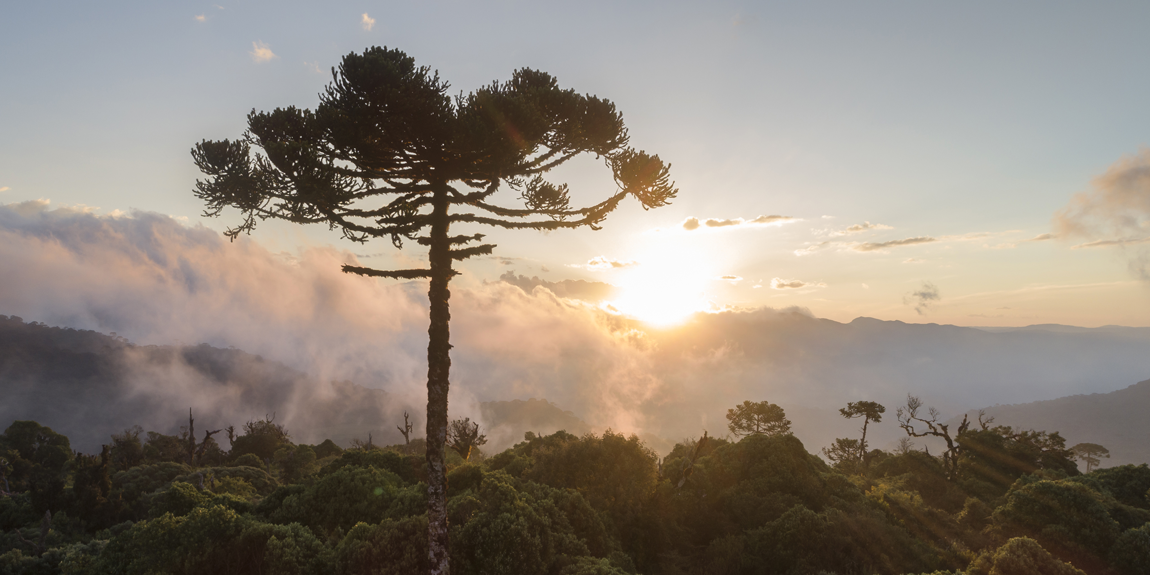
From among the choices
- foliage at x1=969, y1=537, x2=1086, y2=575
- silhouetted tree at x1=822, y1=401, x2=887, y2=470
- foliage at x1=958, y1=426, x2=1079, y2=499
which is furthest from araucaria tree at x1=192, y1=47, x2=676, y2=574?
silhouetted tree at x1=822, y1=401, x2=887, y2=470

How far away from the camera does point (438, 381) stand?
35.6 ft

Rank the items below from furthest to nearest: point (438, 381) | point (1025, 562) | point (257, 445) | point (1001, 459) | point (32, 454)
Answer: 1. point (257, 445)
2. point (32, 454)
3. point (1001, 459)
4. point (1025, 562)
5. point (438, 381)

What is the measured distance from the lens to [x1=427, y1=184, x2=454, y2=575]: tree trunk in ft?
34.4

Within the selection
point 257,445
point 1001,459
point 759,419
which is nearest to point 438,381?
point 1001,459

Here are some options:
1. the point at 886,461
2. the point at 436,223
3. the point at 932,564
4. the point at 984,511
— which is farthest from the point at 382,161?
the point at 886,461

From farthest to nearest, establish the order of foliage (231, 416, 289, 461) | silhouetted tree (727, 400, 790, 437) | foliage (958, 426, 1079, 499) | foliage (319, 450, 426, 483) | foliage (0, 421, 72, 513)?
foliage (231, 416, 289, 461) < silhouetted tree (727, 400, 790, 437) < foliage (0, 421, 72, 513) < foliage (958, 426, 1079, 499) < foliage (319, 450, 426, 483)

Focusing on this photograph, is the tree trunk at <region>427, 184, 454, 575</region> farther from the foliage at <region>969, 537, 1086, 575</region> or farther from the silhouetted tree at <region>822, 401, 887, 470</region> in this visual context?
the silhouetted tree at <region>822, 401, 887, 470</region>

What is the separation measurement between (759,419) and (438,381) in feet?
166

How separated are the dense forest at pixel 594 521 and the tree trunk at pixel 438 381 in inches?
92.3

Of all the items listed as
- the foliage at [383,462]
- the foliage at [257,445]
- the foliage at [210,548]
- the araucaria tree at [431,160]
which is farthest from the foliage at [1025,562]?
the foliage at [257,445]

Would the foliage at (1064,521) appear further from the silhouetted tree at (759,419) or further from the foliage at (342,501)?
the silhouetted tree at (759,419)

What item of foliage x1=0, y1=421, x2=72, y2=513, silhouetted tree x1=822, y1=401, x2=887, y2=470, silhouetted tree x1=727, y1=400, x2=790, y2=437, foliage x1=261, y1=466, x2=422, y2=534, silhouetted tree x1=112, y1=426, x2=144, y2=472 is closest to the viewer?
foliage x1=261, y1=466, x2=422, y2=534

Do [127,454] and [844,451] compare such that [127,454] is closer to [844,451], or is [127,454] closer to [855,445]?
[844,451]

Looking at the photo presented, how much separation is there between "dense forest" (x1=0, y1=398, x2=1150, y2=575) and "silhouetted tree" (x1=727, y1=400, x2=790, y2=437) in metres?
16.5
